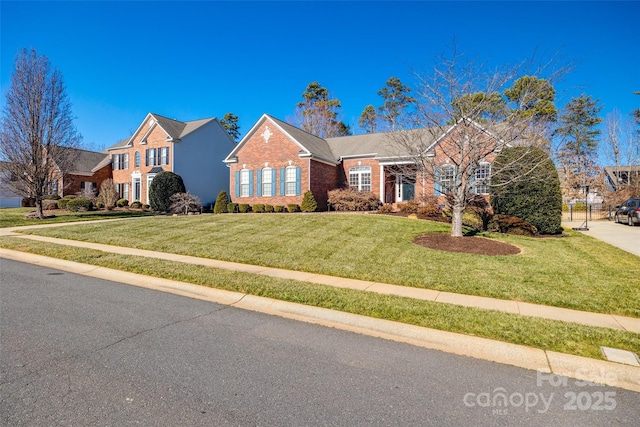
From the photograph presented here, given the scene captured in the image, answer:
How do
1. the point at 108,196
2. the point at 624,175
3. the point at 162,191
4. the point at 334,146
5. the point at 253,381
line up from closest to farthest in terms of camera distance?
the point at 253,381, the point at 162,191, the point at 108,196, the point at 334,146, the point at 624,175

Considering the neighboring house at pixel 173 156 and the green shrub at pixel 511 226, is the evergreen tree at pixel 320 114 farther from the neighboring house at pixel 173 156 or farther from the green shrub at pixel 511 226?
the green shrub at pixel 511 226

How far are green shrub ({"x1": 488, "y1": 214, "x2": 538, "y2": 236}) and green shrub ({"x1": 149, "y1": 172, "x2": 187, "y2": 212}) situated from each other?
22750 mm

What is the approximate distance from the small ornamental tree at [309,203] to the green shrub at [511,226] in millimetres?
11569

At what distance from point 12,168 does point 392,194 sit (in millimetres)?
25119

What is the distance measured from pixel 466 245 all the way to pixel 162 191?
23.8m

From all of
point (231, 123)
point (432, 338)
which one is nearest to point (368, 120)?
point (231, 123)

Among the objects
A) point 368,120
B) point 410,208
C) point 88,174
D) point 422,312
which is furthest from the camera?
point 368,120

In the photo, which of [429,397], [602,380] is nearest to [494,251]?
[602,380]

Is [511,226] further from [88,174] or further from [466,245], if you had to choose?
[88,174]

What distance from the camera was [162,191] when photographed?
26922 millimetres

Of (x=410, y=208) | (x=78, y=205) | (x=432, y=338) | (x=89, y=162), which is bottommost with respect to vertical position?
(x=432, y=338)

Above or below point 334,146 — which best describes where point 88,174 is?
below

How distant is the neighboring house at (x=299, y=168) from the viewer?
24750mm

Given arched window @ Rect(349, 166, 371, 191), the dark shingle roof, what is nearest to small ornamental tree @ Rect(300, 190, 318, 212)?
the dark shingle roof
